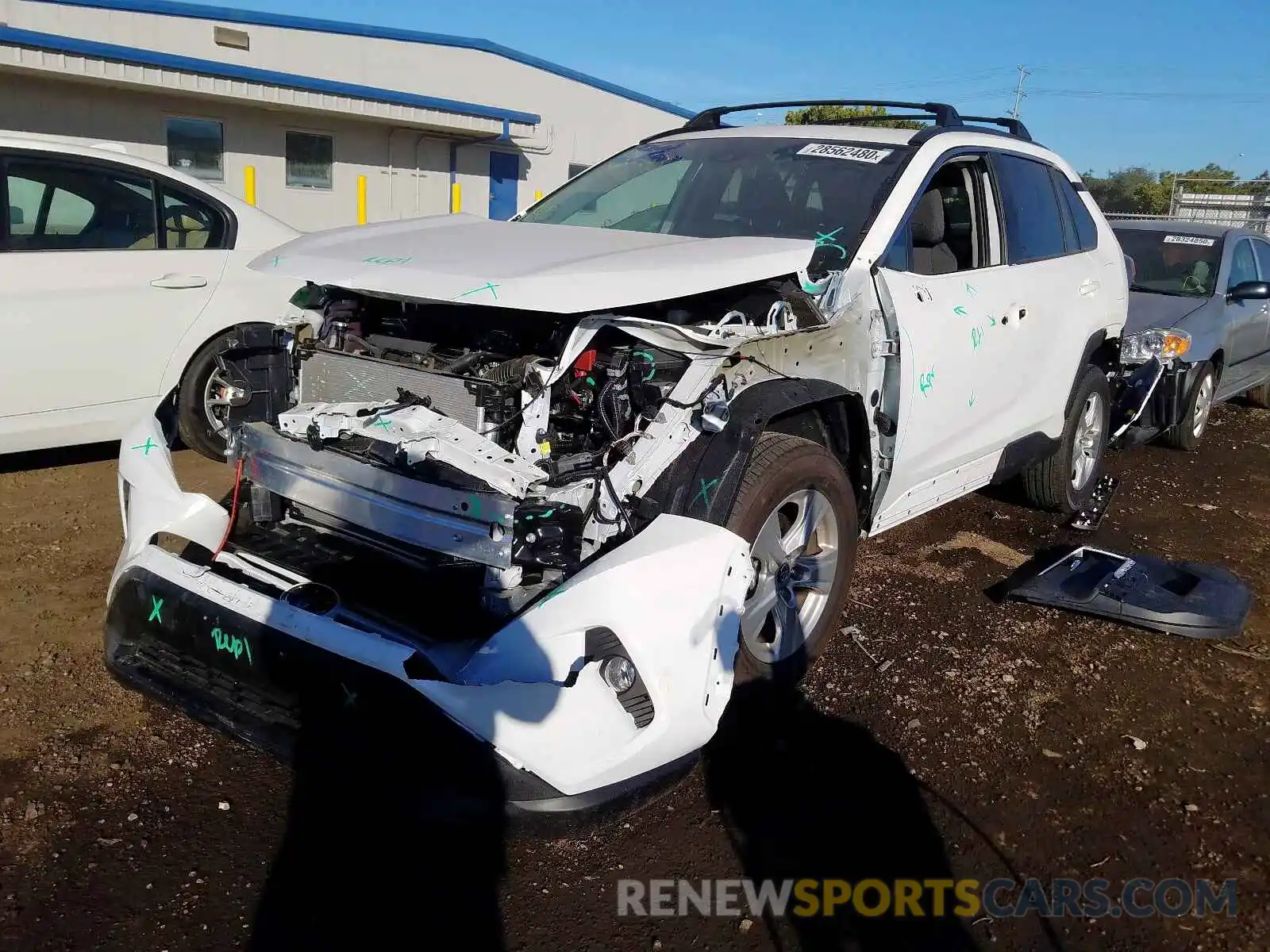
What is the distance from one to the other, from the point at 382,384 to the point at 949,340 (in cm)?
222

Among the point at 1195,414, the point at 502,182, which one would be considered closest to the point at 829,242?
the point at 1195,414

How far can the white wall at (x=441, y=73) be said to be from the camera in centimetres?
1255

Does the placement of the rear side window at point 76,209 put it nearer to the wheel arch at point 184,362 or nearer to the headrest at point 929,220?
the wheel arch at point 184,362

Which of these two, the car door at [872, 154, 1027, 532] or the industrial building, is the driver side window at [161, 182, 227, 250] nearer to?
the car door at [872, 154, 1027, 532]

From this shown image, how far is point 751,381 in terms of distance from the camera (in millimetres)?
3180

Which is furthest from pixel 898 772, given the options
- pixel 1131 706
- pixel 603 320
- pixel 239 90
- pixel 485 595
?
pixel 239 90

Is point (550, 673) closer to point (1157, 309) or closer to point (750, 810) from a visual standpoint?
point (750, 810)

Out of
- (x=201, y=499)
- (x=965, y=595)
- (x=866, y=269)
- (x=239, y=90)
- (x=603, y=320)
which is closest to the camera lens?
(x=603, y=320)

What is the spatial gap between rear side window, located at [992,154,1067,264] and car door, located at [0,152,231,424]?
4128 millimetres

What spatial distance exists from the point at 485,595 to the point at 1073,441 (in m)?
3.78

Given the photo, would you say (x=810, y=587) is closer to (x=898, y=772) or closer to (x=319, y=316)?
(x=898, y=772)

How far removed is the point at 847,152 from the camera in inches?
167

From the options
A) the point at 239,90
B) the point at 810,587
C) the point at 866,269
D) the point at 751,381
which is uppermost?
the point at 239,90

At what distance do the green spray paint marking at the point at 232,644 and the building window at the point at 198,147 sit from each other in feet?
Result: 38.0
